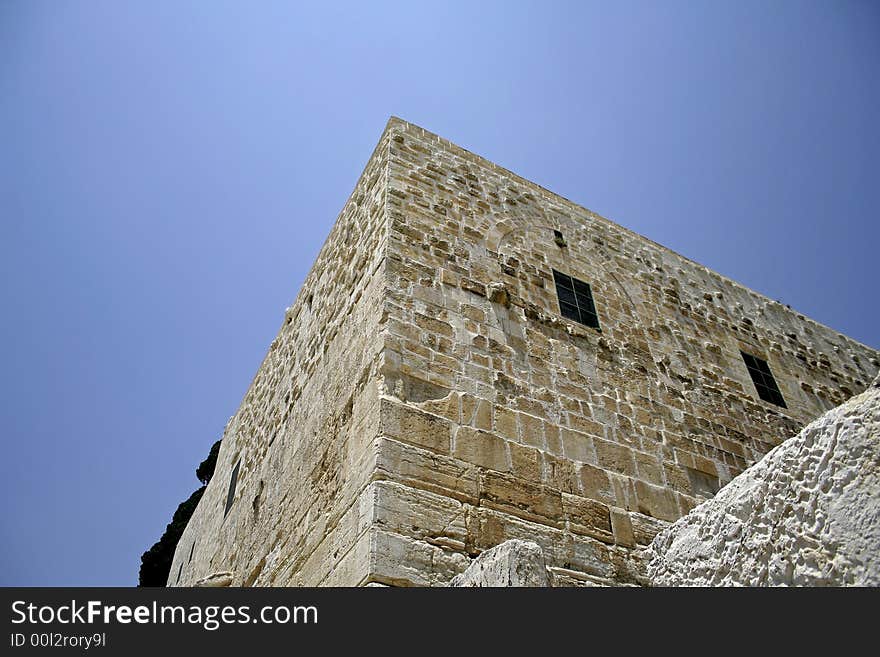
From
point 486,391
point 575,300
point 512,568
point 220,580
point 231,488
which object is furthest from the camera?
point 231,488

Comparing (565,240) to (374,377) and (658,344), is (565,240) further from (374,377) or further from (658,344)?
(374,377)

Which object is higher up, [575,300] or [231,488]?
[231,488]

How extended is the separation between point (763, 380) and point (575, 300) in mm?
2469

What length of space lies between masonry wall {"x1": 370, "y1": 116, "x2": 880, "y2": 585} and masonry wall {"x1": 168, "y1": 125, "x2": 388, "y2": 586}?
0.24m

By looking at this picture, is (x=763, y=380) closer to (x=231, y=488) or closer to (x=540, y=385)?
(x=540, y=385)

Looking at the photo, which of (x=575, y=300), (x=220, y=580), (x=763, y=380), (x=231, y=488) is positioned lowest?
(x=220, y=580)

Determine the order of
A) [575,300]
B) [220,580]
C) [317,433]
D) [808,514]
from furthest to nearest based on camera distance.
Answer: [220,580] < [575,300] < [317,433] < [808,514]

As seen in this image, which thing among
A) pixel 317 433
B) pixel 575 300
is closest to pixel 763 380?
pixel 575 300

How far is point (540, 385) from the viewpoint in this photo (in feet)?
16.1

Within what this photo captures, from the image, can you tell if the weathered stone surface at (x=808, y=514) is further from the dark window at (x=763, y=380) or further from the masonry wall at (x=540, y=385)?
the dark window at (x=763, y=380)

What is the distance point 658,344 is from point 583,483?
216 cm

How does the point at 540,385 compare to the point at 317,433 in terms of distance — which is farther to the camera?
the point at 317,433

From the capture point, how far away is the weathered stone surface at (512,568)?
2965 mm

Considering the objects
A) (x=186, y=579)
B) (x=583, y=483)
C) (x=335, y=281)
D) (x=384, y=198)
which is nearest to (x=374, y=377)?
(x=583, y=483)
